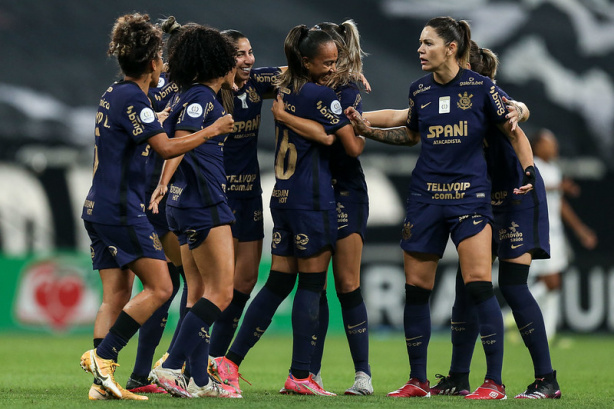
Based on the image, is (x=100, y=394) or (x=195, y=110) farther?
(x=195, y=110)

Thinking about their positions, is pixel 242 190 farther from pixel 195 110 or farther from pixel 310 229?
pixel 195 110

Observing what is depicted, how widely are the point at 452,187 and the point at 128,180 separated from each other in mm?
1874

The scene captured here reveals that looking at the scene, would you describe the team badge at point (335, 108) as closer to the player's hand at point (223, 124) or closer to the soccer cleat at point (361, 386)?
the player's hand at point (223, 124)

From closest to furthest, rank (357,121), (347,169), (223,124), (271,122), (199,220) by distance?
(223,124)
(199,220)
(357,121)
(347,169)
(271,122)

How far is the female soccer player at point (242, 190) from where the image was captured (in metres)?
6.26

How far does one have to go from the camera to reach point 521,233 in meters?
6.00

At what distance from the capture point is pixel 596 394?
20.3 ft

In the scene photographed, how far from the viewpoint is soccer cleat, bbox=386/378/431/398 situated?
19.0 ft

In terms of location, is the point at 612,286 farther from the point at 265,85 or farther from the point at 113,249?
the point at 113,249

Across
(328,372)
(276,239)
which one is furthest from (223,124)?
(328,372)

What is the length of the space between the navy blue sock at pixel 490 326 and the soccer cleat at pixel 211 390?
1456 mm

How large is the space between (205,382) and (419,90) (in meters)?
2.17

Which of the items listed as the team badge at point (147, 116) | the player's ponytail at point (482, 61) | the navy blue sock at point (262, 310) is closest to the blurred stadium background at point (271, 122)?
the navy blue sock at point (262, 310)

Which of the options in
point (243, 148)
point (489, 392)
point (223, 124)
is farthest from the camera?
point (243, 148)
